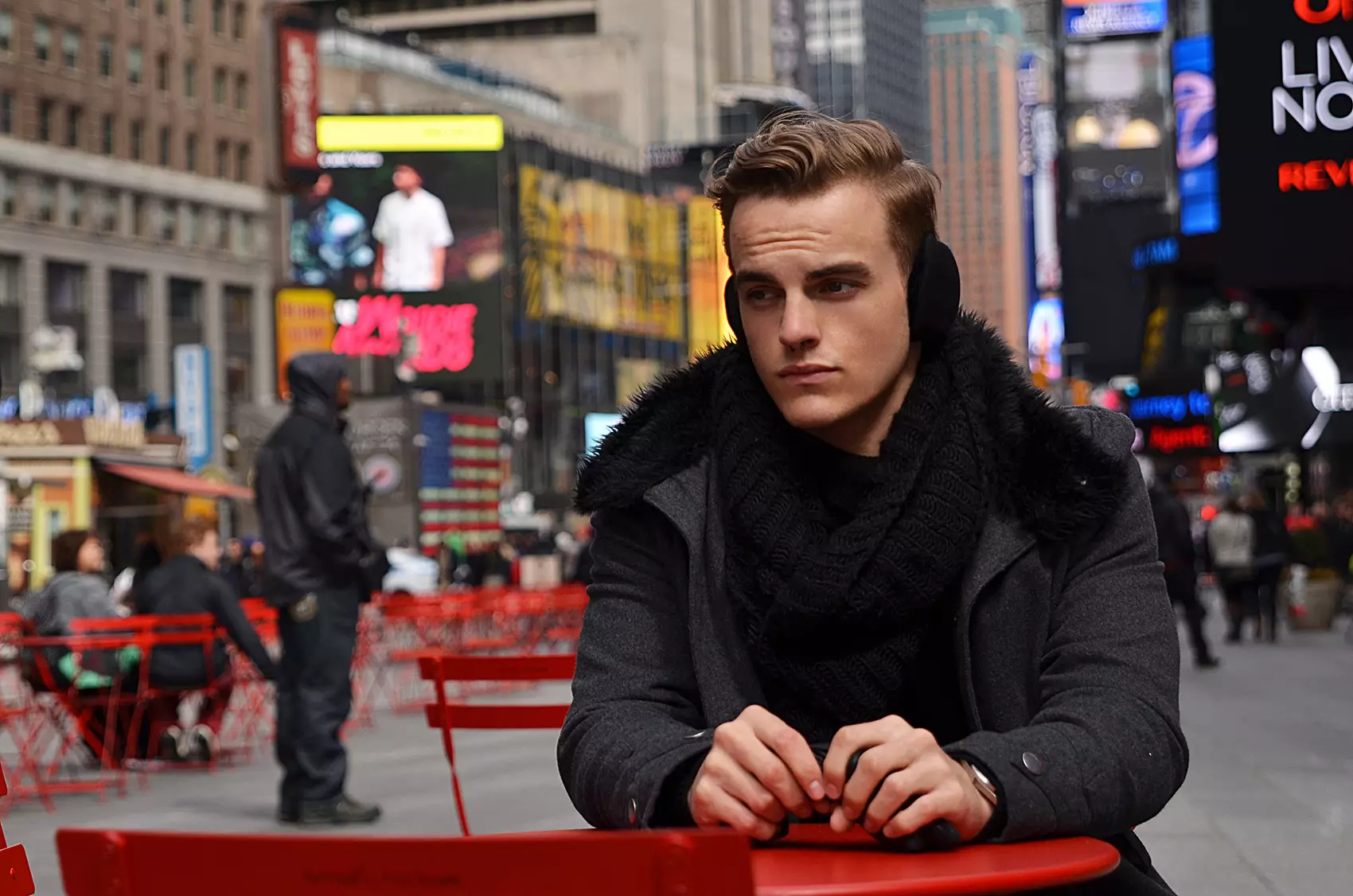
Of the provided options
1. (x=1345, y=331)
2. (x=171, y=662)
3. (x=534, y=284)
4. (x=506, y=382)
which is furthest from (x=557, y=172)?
(x=171, y=662)

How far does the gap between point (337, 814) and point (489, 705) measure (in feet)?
17.8

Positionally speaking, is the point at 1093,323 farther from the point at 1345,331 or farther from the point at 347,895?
the point at 347,895

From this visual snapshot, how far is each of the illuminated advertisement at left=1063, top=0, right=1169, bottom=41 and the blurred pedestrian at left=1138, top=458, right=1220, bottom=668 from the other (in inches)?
1478

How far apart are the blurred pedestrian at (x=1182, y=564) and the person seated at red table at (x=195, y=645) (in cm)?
859

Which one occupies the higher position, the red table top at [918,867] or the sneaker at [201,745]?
the red table top at [918,867]

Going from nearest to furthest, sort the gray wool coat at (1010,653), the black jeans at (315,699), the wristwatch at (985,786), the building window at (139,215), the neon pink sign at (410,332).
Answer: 1. the wristwatch at (985,786)
2. the gray wool coat at (1010,653)
3. the black jeans at (315,699)
4. the building window at (139,215)
5. the neon pink sign at (410,332)

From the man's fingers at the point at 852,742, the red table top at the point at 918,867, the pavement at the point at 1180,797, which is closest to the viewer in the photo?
the red table top at the point at 918,867

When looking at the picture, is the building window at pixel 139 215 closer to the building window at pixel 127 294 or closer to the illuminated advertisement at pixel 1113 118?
the building window at pixel 127 294

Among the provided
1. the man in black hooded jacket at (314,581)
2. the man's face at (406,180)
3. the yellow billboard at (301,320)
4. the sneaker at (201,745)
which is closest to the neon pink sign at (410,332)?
the man's face at (406,180)

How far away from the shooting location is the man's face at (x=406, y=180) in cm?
7975

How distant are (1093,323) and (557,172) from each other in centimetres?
3296

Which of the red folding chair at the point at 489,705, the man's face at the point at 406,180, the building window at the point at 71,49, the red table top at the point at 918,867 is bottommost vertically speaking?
the red folding chair at the point at 489,705

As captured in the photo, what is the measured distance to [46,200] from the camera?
230 feet

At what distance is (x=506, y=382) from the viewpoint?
83000mm
